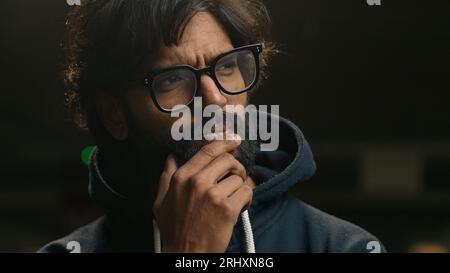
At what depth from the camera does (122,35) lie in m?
1.53

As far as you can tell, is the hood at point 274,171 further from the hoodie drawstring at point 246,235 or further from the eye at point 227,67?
the eye at point 227,67

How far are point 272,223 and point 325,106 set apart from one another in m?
0.35

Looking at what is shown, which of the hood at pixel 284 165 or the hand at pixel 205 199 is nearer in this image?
the hand at pixel 205 199

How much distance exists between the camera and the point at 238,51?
5.01ft

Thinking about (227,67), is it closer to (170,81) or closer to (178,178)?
(170,81)

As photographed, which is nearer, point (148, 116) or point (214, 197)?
point (214, 197)

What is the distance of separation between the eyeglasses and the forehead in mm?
15

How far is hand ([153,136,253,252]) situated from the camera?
4.72 feet

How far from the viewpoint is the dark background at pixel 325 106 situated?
1.66m

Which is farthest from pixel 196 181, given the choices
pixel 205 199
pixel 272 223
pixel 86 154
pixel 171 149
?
pixel 86 154

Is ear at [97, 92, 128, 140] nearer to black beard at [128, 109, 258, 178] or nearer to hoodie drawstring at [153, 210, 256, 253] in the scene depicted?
black beard at [128, 109, 258, 178]

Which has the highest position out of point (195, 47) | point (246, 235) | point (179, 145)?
point (195, 47)

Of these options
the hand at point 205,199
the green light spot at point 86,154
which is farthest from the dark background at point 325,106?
the hand at point 205,199
